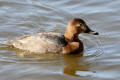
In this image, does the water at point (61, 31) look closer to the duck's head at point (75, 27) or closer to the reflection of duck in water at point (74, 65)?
the reflection of duck in water at point (74, 65)

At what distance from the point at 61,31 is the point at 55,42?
1695 millimetres

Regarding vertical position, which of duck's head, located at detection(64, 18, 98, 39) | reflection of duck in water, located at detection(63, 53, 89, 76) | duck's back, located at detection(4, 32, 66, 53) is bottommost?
reflection of duck in water, located at detection(63, 53, 89, 76)

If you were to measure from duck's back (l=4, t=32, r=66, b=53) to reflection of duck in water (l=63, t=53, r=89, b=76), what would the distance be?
39cm

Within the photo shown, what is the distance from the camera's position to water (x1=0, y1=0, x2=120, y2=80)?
7914 mm

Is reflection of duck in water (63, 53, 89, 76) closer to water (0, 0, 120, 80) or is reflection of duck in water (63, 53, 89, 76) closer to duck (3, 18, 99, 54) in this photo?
water (0, 0, 120, 80)

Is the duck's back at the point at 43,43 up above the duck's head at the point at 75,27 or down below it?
below

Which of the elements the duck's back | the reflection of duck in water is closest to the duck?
the duck's back

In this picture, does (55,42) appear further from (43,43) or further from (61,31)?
(61,31)

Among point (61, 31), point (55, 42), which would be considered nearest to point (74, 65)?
point (55, 42)

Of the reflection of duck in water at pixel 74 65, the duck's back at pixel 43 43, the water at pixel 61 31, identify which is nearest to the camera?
the water at pixel 61 31

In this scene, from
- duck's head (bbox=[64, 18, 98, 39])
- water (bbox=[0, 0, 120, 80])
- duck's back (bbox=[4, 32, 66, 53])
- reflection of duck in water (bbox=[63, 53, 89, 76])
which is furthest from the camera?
duck's head (bbox=[64, 18, 98, 39])

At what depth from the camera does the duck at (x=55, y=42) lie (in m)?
9.07

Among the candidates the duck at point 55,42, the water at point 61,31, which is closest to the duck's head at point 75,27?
the duck at point 55,42

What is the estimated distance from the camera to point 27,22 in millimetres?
11078
